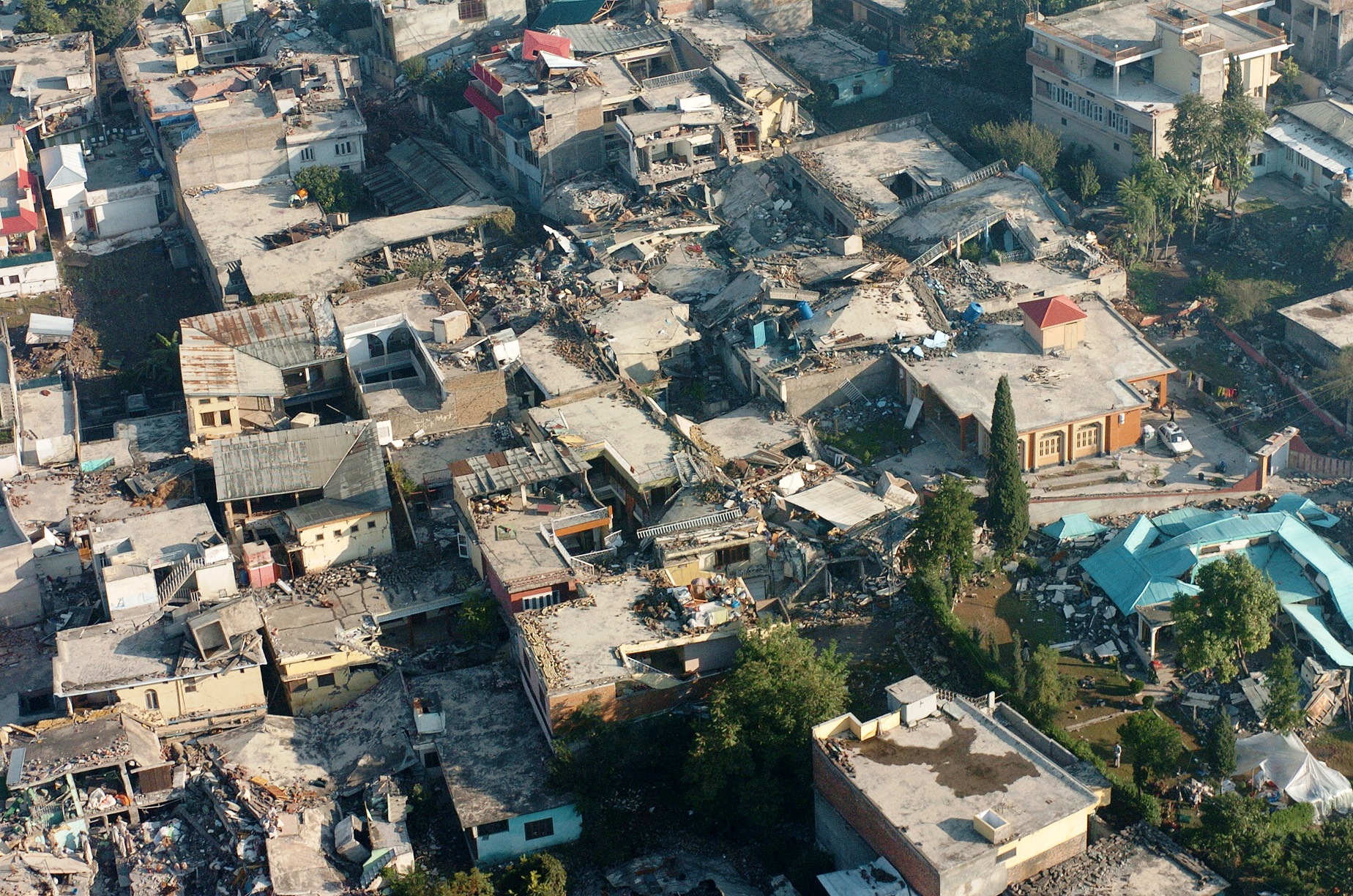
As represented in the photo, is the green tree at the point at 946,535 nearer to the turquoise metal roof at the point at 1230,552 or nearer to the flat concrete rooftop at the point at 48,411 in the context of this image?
the turquoise metal roof at the point at 1230,552

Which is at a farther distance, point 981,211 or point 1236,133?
point 981,211

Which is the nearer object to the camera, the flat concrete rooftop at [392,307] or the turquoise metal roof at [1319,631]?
the turquoise metal roof at [1319,631]

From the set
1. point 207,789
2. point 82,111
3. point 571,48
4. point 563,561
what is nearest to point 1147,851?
point 563,561

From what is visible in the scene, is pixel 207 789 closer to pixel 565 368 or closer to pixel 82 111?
pixel 565 368

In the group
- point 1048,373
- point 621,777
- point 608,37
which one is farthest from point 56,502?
point 608,37

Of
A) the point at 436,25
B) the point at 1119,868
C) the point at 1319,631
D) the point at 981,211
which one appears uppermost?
the point at 436,25

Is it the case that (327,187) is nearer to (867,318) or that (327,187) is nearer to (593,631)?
(867,318)

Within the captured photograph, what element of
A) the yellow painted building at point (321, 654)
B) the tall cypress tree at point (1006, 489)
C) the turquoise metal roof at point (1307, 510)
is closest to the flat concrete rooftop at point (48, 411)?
the yellow painted building at point (321, 654)
